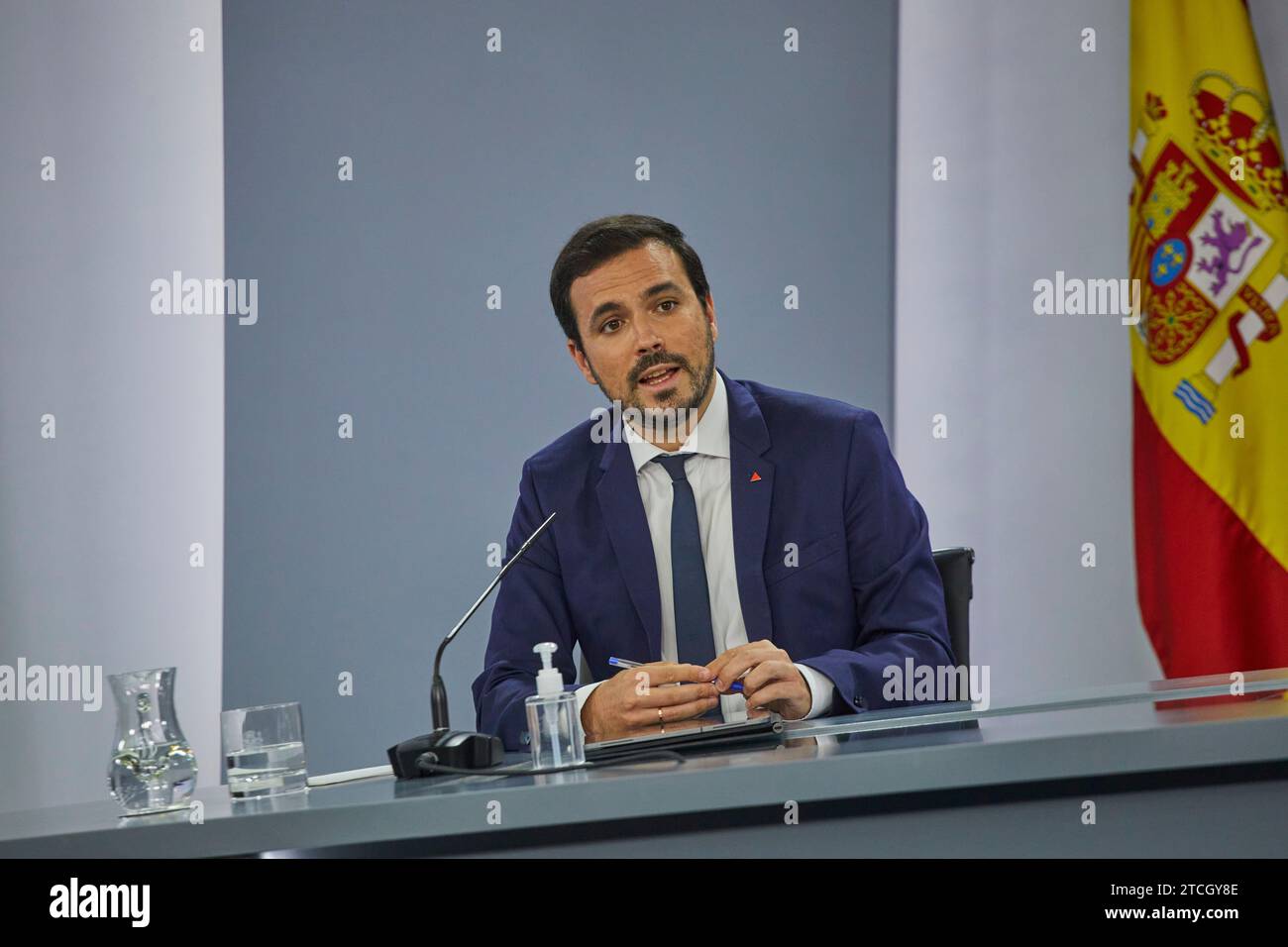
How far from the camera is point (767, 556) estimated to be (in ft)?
6.48

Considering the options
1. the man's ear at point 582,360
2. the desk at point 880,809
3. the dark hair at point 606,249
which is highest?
the dark hair at point 606,249

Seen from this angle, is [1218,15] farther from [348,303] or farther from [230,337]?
[230,337]

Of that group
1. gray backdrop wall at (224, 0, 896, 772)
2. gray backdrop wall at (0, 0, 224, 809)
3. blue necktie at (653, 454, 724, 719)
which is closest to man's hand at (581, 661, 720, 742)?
blue necktie at (653, 454, 724, 719)

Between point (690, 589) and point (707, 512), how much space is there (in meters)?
0.16

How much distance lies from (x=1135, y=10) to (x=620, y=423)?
185 centimetres

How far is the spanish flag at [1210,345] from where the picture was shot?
272cm

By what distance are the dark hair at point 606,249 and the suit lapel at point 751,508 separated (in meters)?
0.27

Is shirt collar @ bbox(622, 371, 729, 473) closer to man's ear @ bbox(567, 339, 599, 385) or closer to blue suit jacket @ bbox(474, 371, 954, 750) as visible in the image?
blue suit jacket @ bbox(474, 371, 954, 750)

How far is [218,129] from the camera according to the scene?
301 centimetres

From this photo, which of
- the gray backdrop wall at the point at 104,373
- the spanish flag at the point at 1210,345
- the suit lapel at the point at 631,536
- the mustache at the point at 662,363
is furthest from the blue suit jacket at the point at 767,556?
the gray backdrop wall at the point at 104,373

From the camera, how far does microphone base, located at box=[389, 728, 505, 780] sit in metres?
1.24

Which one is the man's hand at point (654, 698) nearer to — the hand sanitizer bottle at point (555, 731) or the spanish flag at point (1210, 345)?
the hand sanitizer bottle at point (555, 731)

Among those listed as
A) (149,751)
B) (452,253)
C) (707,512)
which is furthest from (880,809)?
(452,253)

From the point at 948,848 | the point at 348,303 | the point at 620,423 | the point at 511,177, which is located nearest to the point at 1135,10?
the point at 511,177
